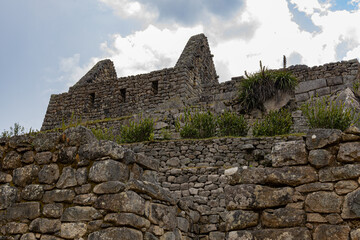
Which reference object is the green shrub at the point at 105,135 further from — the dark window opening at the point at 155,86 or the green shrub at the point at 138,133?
the dark window opening at the point at 155,86

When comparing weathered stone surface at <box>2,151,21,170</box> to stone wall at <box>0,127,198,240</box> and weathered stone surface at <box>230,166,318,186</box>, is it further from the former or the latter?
weathered stone surface at <box>230,166,318,186</box>

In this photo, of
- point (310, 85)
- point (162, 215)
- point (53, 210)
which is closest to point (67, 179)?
point (53, 210)

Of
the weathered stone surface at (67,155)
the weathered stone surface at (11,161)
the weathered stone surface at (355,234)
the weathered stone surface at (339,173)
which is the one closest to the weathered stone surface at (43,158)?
the weathered stone surface at (67,155)

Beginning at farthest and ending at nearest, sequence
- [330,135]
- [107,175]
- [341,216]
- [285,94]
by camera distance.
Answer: [285,94], [107,175], [330,135], [341,216]

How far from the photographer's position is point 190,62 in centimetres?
1709

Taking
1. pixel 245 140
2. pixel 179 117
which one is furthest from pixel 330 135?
pixel 179 117

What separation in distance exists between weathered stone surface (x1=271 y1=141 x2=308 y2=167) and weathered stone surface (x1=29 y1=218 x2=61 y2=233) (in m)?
2.49

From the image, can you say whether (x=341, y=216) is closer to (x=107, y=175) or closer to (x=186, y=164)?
(x=107, y=175)

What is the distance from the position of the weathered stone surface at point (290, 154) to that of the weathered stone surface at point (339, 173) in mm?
215

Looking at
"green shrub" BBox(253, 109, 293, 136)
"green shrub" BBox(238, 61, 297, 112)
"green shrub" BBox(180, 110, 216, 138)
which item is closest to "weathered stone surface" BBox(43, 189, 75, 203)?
"green shrub" BBox(180, 110, 216, 138)

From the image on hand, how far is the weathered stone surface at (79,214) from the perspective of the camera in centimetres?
420

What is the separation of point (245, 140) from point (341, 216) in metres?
7.35

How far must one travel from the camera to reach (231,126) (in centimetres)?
1204

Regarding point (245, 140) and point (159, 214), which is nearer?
point (159, 214)
